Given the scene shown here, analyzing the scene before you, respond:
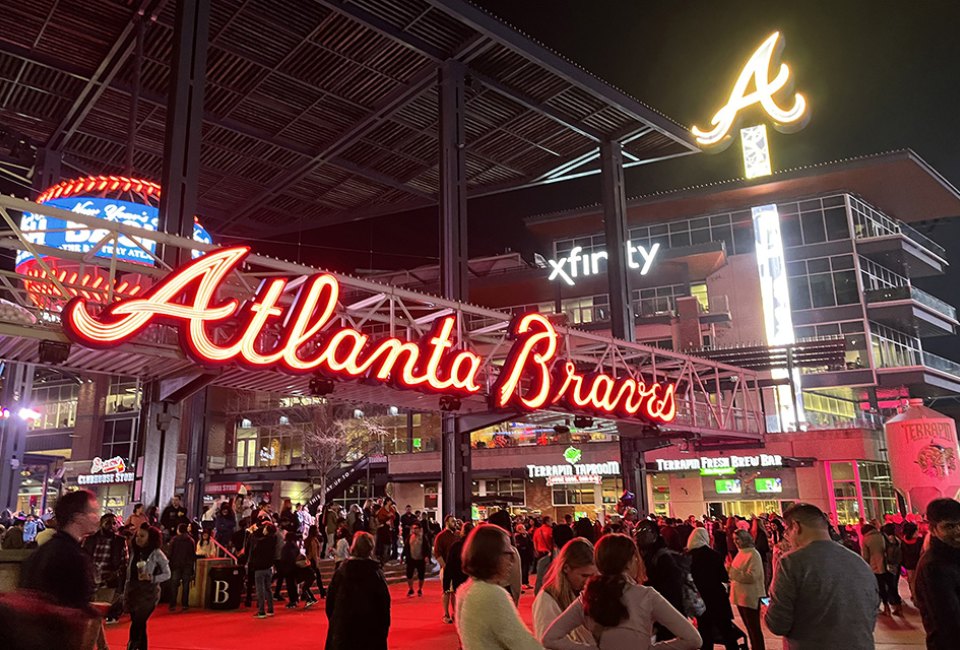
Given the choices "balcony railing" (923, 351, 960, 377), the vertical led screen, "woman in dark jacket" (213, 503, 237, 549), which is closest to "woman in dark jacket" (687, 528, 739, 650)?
"woman in dark jacket" (213, 503, 237, 549)

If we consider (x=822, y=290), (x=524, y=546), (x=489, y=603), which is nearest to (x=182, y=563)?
(x=524, y=546)

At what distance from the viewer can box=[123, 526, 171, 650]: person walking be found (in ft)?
28.8

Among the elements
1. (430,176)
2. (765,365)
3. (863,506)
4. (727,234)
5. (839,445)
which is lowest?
(863,506)

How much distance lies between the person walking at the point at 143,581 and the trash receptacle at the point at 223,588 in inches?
220

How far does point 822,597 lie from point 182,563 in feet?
42.6

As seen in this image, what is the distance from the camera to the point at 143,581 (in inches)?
354

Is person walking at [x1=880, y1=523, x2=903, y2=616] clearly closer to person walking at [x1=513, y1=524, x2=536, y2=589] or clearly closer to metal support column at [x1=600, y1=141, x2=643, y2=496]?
person walking at [x1=513, y1=524, x2=536, y2=589]

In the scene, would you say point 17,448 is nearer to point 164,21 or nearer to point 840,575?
point 164,21

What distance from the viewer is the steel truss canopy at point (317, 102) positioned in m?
21.1

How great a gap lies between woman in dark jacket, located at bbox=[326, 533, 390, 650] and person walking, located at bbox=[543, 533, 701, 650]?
1.94 meters

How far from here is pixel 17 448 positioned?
27.4m

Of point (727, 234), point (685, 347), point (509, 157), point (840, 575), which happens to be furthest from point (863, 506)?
point (840, 575)

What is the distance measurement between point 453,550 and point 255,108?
19.5 m

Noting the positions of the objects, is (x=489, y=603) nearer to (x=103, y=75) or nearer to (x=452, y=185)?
(x=452, y=185)
